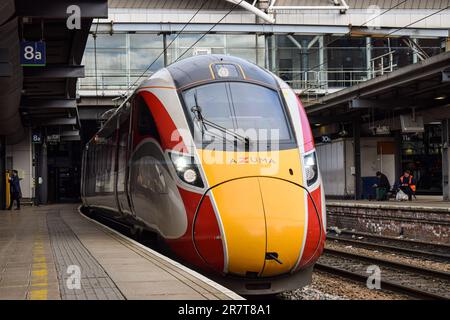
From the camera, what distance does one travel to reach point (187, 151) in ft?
27.4

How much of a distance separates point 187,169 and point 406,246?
10204 mm

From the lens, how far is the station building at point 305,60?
31.0 metres

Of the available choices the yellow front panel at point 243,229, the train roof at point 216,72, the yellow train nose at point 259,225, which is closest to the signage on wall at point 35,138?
the train roof at point 216,72

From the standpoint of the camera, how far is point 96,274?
24.5ft

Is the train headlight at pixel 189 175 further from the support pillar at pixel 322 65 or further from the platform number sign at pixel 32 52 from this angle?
the support pillar at pixel 322 65

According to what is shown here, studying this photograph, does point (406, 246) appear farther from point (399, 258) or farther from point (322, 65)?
point (322, 65)

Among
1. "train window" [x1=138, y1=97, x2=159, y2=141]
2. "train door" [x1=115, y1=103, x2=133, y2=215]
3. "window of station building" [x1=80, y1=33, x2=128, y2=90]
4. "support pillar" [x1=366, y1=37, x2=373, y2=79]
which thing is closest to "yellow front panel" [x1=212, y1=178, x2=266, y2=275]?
"train window" [x1=138, y1=97, x2=159, y2=141]

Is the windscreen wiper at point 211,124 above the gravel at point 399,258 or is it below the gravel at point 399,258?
above

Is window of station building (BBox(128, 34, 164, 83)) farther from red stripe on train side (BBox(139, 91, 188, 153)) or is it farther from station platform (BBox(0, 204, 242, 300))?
red stripe on train side (BBox(139, 91, 188, 153))

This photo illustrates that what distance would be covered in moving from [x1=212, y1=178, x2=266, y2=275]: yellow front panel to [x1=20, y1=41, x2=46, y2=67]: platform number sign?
9.30 metres

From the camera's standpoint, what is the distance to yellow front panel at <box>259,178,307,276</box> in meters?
7.56

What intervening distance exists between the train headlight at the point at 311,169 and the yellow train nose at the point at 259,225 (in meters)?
0.55

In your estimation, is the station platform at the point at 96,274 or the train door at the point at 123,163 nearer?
the station platform at the point at 96,274

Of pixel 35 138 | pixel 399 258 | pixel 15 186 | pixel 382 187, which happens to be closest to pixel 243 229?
pixel 399 258
